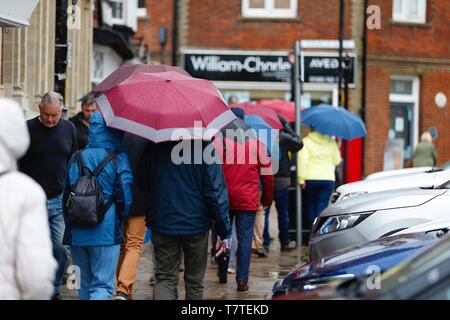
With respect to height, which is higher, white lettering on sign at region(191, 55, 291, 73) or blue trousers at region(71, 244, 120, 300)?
white lettering on sign at region(191, 55, 291, 73)

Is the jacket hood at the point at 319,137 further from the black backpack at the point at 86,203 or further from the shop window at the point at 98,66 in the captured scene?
the shop window at the point at 98,66

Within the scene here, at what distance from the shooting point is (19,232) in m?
4.95

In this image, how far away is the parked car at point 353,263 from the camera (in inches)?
265

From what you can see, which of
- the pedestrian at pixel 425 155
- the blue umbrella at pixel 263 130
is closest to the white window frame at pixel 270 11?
the pedestrian at pixel 425 155

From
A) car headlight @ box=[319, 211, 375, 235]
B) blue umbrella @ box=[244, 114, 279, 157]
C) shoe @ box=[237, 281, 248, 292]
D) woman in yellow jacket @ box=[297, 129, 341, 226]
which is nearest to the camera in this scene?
car headlight @ box=[319, 211, 375, 235]

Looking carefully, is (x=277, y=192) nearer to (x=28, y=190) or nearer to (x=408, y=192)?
(x=408, y=192)

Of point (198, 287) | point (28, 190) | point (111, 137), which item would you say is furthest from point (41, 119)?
point (28, 190)

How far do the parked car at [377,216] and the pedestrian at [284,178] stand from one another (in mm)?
3383

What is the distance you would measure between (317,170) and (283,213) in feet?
2.58

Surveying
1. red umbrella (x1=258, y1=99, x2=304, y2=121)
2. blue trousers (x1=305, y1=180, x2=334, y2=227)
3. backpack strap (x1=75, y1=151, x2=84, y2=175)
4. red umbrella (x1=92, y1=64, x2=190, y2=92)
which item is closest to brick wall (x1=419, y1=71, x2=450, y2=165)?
red umbrella (x1=258, y1=99, x2=304, y2=121)

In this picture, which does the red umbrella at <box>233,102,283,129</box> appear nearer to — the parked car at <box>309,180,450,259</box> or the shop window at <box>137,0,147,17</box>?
the parked car at <box>309,180,450,259</box>

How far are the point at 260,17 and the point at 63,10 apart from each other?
18.0m

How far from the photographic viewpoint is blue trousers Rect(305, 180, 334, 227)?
1452cm

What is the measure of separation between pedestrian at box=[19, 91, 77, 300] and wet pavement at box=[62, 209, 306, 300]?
711 millimetres
